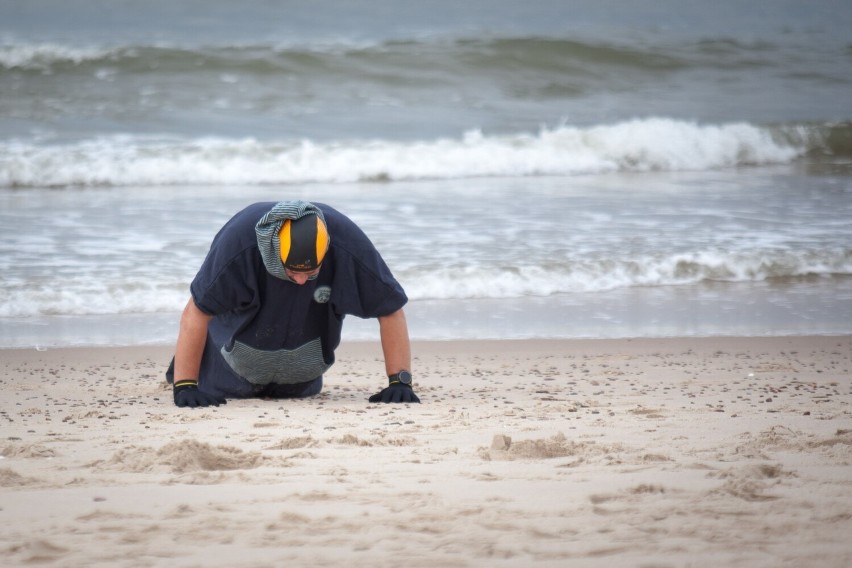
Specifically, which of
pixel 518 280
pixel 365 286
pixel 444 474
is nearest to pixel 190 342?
pixel 365 286

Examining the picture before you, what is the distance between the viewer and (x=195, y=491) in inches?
117

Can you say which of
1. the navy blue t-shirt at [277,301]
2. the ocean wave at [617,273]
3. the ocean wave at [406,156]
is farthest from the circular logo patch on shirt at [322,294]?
the ocean wave at [406,156]

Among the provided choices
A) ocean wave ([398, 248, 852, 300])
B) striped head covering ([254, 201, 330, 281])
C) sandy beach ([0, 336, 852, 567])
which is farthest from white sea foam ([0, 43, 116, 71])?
striped head covering ([254, 201, 330, 281])

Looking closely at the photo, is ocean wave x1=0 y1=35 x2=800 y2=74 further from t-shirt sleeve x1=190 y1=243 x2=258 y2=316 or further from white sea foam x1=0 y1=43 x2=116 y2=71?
t-shirt sleeve x1=190 y1=243 x2=258 y2=316

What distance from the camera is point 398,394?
4.59 metres

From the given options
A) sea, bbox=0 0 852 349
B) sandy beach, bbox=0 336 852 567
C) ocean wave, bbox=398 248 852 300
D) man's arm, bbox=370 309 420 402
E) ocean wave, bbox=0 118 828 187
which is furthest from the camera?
ocean wave, bbox=0 118 828 187

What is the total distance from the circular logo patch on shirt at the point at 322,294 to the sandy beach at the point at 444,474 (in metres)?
0.47

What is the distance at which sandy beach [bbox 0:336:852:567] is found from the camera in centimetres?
250

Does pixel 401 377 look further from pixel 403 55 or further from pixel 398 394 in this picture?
pixel 403 55

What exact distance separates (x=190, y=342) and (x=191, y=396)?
228mm

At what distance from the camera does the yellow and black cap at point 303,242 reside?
12.9 ft

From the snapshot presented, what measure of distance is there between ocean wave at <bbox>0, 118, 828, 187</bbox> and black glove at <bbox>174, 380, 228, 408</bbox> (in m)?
8.26

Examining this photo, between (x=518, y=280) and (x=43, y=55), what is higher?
(x=43, y=55)

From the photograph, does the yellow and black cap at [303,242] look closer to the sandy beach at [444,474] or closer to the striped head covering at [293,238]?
the striped head covering at [293,238]
